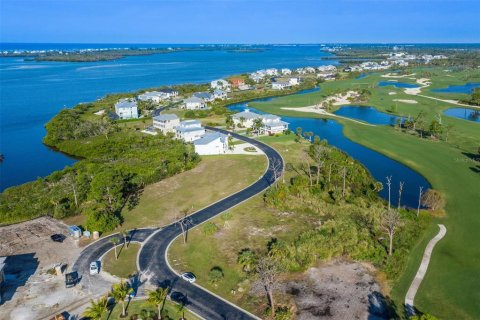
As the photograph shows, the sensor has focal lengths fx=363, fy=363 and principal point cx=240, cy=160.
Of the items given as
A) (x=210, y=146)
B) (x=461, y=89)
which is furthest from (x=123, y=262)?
(x=461, y=89)

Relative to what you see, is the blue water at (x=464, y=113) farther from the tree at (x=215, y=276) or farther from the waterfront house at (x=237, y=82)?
the tree at (x=215, y=276)

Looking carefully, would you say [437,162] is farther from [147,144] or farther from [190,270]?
[147,144]

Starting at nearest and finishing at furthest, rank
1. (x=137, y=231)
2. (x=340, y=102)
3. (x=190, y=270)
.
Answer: (x=190, y=270) → (x=137, y=231) → (x=340, y=102)

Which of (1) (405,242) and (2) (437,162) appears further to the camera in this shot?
(2) (437,162)

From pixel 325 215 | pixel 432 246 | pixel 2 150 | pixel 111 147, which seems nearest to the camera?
pixel 432 246

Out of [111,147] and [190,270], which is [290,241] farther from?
[111,147]

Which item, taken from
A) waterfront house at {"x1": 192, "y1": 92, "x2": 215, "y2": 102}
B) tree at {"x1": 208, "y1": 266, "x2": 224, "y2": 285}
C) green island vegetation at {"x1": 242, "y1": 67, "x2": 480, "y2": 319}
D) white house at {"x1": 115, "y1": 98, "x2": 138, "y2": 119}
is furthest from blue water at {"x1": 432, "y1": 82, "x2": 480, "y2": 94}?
tree at {"x1": 208, "y1": 266, "x2": 224, "y2": 285}

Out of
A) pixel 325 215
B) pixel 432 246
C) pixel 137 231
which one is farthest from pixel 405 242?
pixel 137 231
